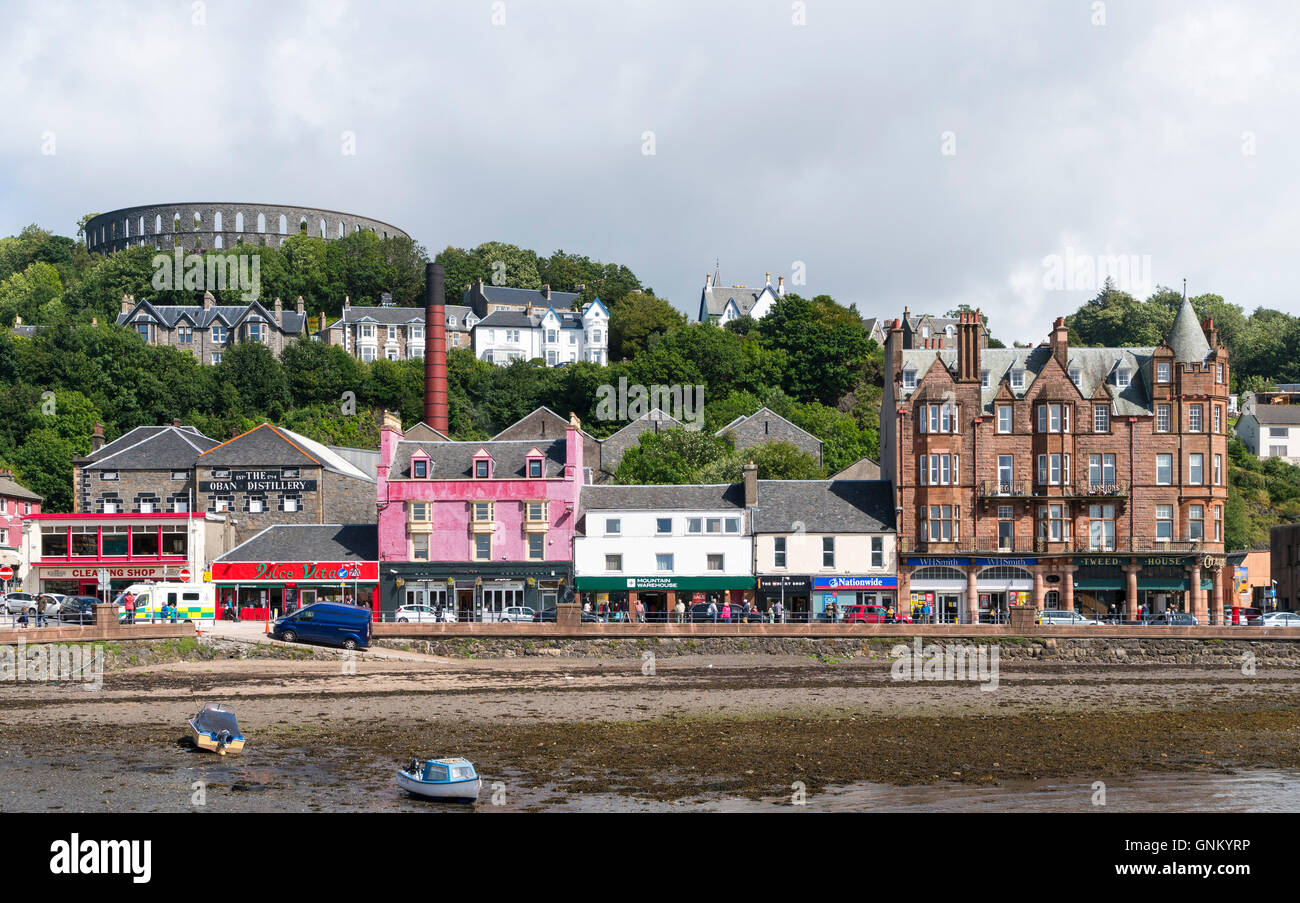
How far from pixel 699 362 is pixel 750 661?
61.4m

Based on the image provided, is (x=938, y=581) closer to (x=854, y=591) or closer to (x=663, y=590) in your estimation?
(x=854, y=591)

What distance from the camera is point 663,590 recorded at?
6519cm

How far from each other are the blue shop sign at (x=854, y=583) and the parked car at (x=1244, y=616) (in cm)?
1629

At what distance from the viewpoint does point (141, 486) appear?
78.1 meters

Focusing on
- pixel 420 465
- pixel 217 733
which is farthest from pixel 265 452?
pixel 217 733

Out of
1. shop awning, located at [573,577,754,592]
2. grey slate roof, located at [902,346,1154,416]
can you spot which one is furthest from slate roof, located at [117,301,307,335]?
grey slate roof, located at [902,346,1154,416]

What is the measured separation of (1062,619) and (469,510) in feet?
99.5

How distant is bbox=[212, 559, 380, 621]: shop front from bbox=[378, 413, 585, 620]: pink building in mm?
1033


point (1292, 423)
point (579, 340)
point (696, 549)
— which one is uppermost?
point (579, 340)

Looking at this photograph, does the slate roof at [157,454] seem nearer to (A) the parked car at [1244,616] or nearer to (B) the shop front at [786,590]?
(B) the shop front at [786,590]

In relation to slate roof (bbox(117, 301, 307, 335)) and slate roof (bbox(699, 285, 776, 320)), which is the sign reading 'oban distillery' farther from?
slate roof (bbox(699, 285, 776, 320))
